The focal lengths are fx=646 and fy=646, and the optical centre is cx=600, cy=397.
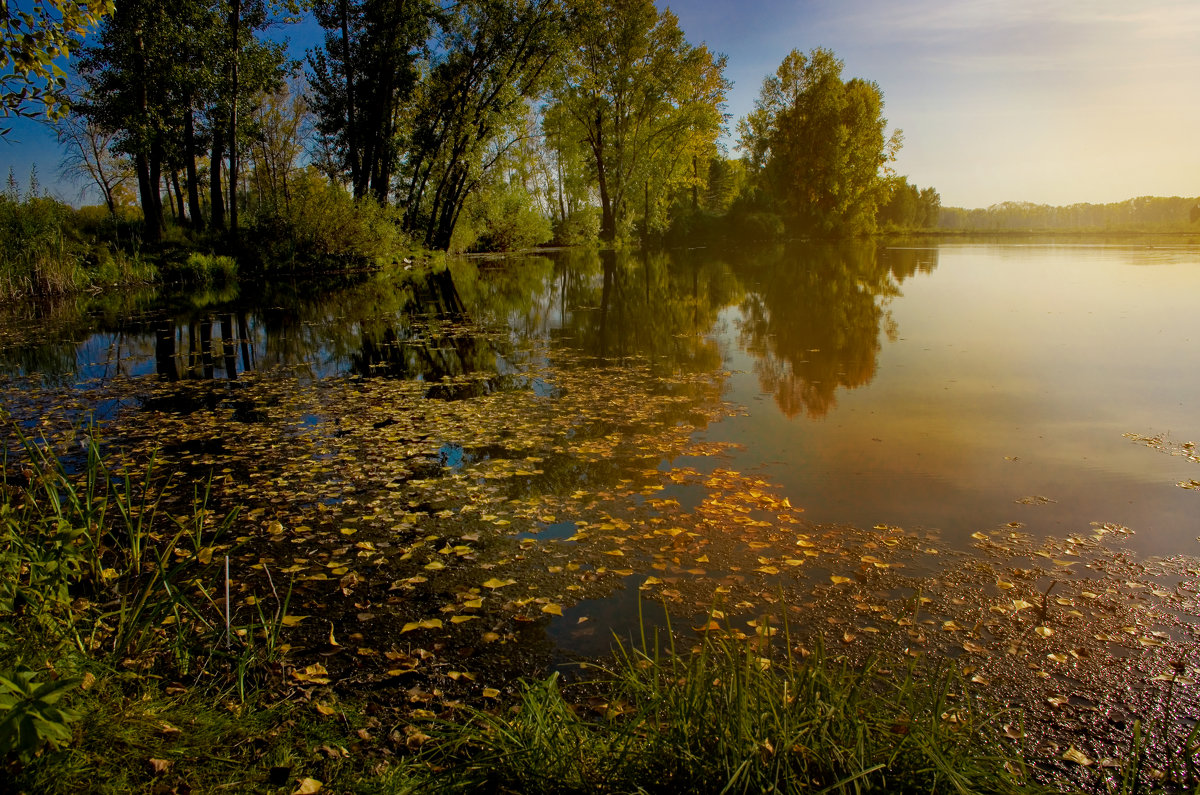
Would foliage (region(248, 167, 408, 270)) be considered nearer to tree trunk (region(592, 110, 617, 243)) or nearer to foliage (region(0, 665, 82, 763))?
tree trunk (region(592, 110, 617, 243))

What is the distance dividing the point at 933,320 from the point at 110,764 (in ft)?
47.4

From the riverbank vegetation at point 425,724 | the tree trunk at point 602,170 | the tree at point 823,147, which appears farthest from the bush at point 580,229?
the riverbank vegetation at point 425,724

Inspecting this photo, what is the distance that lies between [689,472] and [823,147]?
51128 millimetres

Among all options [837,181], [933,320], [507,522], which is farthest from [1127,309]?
[837,181]

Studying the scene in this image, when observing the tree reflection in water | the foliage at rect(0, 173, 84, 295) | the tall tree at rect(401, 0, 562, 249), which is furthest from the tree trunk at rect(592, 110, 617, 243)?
the foliage at rect(0, 173, 84, 295)

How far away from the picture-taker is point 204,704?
8.90 feet

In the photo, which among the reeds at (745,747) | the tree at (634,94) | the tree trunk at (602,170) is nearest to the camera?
the reeds at (745,747)

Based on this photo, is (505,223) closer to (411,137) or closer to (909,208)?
(411,137)

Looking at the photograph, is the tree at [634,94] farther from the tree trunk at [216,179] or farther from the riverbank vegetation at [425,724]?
the riverbank vegetation at [425,724]

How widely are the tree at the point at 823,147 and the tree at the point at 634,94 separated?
1048cm

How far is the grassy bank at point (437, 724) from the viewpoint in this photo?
1.96m

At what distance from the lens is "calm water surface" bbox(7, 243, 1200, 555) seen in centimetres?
526

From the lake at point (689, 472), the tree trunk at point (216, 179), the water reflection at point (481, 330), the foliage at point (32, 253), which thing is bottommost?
the lake at point (689, 472)

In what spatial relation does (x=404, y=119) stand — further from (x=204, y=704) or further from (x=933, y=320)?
(x=204, y=704)
